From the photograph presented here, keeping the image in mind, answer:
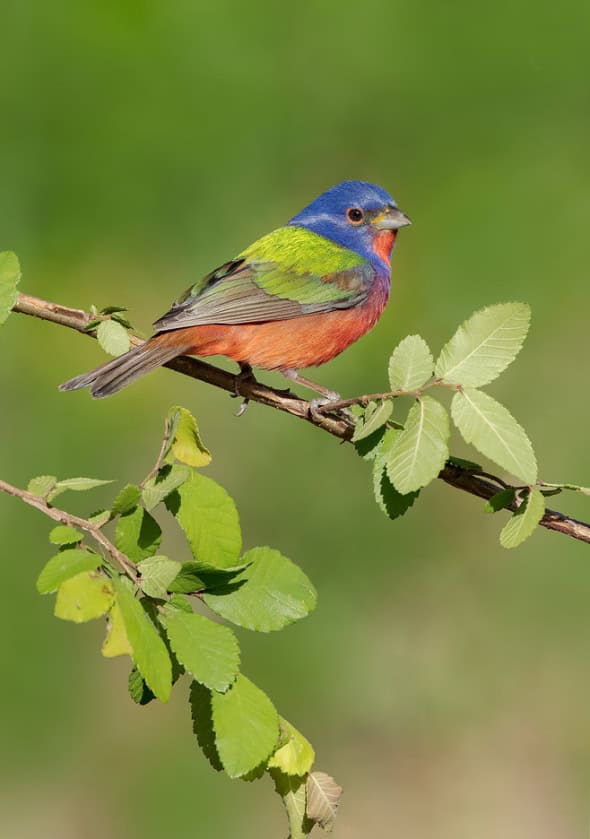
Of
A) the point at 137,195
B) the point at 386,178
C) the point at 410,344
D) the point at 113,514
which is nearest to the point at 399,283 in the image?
the point at 386,178

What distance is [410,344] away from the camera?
2650mm

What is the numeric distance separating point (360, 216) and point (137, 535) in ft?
11.3

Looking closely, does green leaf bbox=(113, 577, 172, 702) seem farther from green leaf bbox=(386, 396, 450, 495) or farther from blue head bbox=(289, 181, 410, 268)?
blue head bbox=(289, 181, 410, 268)

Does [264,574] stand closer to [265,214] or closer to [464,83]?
[265,214]

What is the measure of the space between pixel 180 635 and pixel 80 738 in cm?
404

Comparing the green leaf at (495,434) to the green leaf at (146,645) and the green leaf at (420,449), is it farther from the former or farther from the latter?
the green leaf at (146,645)

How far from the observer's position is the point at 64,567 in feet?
7.08

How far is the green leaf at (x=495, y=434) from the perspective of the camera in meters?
2.44

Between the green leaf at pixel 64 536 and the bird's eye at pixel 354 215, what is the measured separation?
3.53 m

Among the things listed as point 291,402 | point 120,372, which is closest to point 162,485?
point 291,402

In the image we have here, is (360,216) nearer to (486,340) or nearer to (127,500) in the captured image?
(486,340)

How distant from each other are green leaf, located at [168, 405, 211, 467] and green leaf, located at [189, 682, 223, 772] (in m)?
0.43

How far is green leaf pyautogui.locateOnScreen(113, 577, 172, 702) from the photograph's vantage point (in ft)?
6.89

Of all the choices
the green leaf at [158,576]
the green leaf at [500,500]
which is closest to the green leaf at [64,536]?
the green leaf at [158,576]
